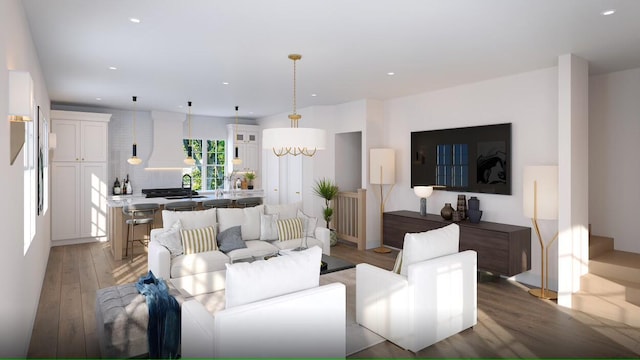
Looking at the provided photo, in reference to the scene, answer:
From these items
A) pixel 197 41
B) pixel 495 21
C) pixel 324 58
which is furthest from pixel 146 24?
pixel 495 21

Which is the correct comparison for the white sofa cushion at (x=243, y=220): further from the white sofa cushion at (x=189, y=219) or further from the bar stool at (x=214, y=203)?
the bar stool at (x=214, y=203)

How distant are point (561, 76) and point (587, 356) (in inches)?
112

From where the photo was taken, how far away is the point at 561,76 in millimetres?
4398

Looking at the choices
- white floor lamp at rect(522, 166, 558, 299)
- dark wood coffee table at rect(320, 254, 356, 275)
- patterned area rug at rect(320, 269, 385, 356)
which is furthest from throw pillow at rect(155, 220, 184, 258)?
white floor lamp at rect(522, 166, 558, 299)

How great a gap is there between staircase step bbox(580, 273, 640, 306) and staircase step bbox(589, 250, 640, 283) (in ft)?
0.26

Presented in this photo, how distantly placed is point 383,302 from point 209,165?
731 cm

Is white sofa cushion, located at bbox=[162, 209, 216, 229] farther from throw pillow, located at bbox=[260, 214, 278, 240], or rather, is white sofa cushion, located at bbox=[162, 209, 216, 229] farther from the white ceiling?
the white ceiling

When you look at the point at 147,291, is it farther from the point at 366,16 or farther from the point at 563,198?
the point at 563,198

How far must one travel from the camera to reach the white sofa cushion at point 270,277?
2.46 metres

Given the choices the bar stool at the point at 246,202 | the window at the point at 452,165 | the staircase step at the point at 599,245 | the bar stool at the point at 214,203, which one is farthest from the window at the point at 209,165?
the staircase step at the point at 599,245

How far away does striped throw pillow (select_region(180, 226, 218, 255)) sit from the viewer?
474 centimetres

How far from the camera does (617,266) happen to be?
4.55 metres

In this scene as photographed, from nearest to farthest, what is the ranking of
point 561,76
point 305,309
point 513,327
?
point 305,309, point 513,327, point 561,76

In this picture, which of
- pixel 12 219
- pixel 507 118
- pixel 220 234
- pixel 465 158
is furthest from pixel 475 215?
pixel 12 219
